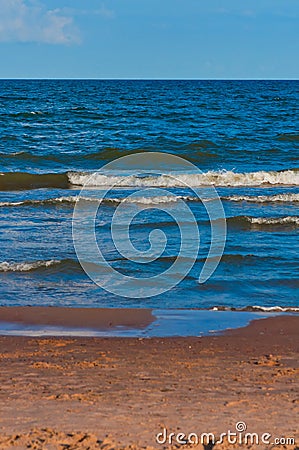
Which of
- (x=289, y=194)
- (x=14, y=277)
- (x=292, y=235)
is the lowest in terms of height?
(x=14, y=277)

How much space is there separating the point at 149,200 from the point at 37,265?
5.82m

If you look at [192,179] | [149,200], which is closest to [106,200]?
[149,200]

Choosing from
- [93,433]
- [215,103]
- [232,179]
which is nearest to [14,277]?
[93,433]

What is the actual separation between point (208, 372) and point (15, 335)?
2.07 metres

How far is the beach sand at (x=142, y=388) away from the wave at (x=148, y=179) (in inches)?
459

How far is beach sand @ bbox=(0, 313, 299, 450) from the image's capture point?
3941mm

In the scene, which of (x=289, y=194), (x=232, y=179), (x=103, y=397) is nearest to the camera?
(x=103, y=397)

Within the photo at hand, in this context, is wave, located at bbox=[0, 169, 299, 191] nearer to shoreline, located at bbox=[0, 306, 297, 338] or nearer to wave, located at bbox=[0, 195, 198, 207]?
wave, located at bbox=[0, 195, 198, 207]

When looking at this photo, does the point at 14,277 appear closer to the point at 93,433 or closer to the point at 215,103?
the point at 93,433

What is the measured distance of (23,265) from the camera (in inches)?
356

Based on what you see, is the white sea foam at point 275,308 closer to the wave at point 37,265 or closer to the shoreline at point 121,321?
the shoreline at point 121,321

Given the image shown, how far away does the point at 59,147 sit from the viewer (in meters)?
23.5

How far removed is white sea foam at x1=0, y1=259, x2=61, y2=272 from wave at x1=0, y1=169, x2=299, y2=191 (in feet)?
27.7

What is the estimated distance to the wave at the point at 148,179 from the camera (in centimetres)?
1791
